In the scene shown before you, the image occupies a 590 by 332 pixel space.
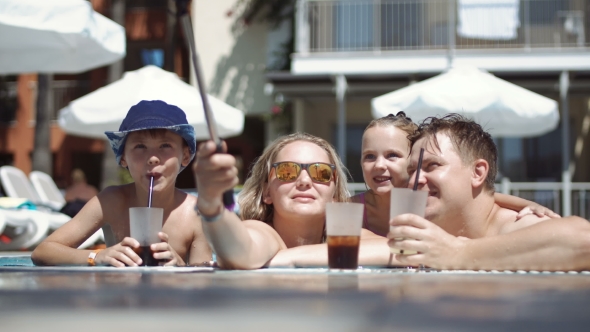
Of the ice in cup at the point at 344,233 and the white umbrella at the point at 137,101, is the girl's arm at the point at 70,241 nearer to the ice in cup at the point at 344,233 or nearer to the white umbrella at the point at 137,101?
the ice in cup at the point at 344,233

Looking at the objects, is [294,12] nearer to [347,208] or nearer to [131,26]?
[131,26]

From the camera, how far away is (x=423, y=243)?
2.05 m

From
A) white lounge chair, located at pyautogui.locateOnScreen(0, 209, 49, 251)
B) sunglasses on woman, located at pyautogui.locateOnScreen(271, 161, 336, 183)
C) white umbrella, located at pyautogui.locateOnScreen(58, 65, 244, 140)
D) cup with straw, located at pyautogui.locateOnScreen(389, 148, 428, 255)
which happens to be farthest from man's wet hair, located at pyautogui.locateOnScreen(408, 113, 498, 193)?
white umbrella, located at pyautogui.locateOnScreen(58, 65, 244, 140)

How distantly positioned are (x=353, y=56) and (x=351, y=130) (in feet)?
9.57

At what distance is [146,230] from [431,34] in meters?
14.6

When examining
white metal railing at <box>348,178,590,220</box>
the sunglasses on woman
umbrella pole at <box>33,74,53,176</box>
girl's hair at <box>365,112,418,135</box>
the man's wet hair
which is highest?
the man's wet hair

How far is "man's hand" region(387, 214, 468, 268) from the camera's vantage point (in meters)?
2.05

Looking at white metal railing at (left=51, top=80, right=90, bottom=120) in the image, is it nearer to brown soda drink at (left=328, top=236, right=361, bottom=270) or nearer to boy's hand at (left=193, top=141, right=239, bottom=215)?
brown soda drink at (left=328, top=236, right=361, bottom=270)

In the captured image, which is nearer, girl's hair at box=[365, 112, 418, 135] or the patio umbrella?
girl's hair at box=[365, 112, 418, 135]

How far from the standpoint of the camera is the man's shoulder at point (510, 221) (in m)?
2.60

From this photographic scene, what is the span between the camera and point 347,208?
2.10 meters

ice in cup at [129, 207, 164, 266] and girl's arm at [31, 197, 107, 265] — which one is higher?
ice in cup at [129, 207, 164, 266]

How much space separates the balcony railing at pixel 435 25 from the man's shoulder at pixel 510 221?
13547 mm

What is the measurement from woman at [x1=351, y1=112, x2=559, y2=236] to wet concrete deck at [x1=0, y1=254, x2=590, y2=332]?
195cm
